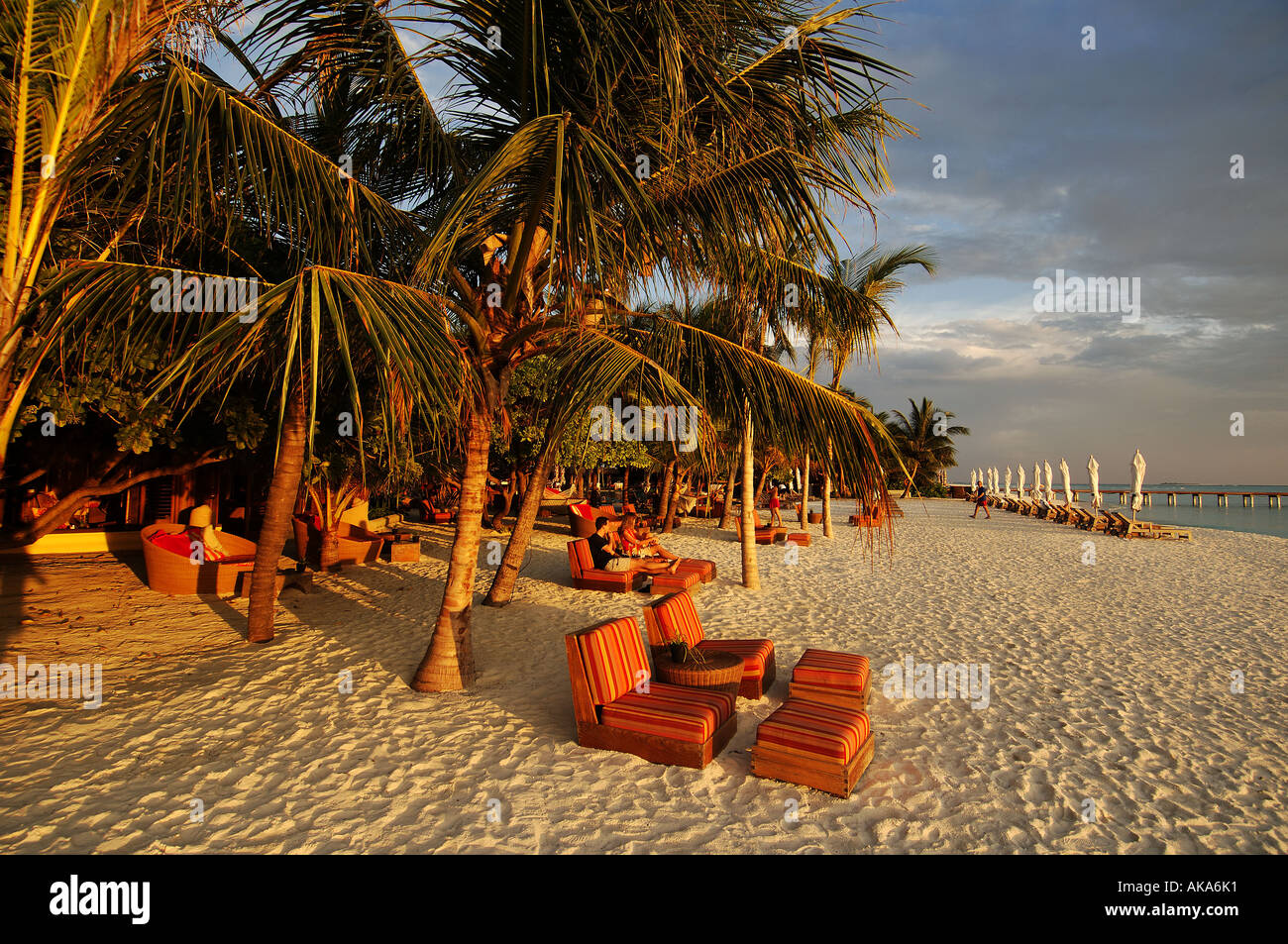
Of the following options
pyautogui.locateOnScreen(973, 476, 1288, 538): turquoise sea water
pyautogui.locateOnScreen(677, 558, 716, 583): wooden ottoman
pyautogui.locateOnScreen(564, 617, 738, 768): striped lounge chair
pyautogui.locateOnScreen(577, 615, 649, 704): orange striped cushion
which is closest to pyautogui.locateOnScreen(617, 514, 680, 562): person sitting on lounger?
pyautogui.locateOnScreen(677, 558, 716, 583): wooden ottoman

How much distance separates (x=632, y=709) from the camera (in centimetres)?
433

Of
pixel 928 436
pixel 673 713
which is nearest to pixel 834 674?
pixel 673 713

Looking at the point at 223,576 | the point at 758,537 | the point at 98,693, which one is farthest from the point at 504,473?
the point at 98,693

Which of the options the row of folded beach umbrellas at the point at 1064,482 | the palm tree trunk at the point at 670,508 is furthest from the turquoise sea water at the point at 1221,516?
the palm tree trunk at the point at 670,508

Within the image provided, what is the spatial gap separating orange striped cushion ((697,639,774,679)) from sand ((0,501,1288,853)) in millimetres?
339

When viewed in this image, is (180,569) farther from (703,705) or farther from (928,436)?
(928,436)

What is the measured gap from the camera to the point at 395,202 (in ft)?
22.7

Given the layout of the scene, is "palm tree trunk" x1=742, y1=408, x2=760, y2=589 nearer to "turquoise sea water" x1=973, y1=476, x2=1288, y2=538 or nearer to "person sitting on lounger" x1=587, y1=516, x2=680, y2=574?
"person sitting on lounger" x1=587, y1=516, x2=680, y2=574

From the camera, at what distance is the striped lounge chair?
4.17m

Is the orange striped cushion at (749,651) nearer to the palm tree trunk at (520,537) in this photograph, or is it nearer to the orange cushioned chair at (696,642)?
the orange cushioned chair at (696,642)

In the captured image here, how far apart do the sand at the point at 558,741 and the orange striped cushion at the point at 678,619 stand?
0.80 m
